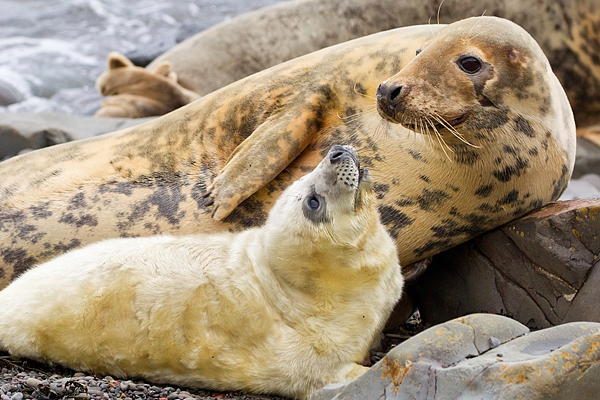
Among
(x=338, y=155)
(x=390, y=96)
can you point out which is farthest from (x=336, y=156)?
(x=390, y=96)

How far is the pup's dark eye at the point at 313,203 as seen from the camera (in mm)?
3495

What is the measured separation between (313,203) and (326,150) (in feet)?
2.71

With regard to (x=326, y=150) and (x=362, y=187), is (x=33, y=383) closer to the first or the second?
(x=362, y=187)

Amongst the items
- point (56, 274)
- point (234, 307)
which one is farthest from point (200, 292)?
point (56, 274)

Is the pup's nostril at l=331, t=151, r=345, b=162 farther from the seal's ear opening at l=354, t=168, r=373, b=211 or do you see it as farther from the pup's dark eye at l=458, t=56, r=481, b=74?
the pup's dark eye at l=458, t=56, r=481, b=74

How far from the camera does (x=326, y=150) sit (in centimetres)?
430

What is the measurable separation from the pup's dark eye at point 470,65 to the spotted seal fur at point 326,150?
0.09 feet

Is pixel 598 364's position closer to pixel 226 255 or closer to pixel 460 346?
pixel 460 346

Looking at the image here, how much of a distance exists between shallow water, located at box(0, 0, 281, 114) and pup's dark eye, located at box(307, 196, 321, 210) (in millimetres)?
6750

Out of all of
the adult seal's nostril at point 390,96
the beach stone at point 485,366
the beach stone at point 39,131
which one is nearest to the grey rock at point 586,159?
the beach stone at point 39,131

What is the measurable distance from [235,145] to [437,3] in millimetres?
3895

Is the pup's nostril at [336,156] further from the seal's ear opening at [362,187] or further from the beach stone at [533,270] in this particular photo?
the beach stone at [533,270]

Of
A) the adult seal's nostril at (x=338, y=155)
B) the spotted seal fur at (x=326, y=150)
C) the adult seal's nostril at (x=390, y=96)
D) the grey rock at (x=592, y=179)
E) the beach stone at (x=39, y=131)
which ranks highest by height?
the adult seal's nostril at (x=390, y=96)

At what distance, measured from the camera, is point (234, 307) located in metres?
3.36
